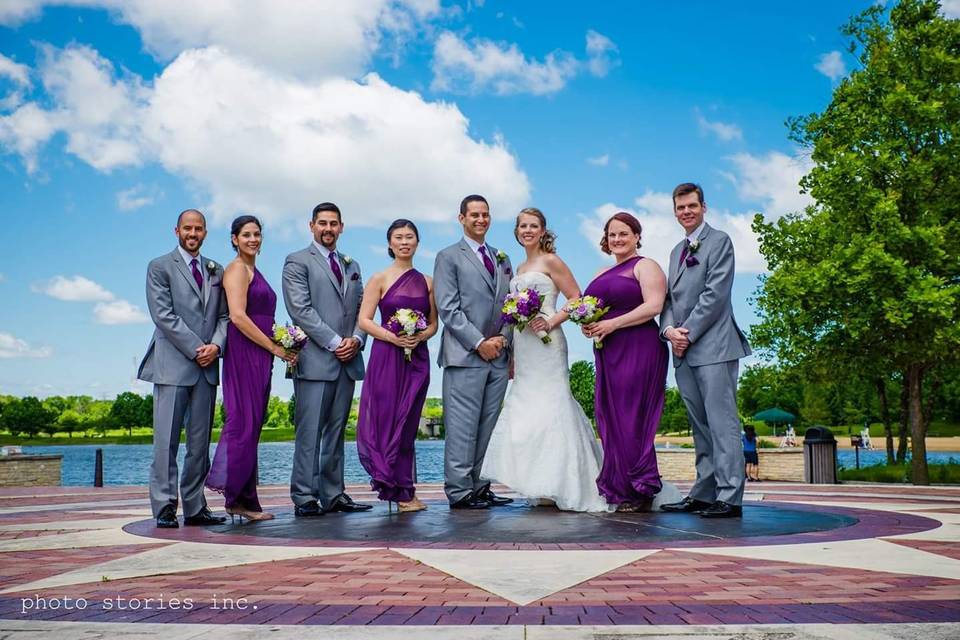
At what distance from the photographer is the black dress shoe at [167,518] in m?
6.47

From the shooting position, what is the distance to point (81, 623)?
3047 mm

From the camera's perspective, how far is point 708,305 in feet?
21.2

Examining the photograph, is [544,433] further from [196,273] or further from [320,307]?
[196,273]

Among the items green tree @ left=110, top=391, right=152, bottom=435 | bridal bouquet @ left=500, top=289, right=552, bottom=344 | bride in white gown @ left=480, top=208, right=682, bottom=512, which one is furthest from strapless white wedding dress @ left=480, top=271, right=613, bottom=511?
green tree @ left=110, top=391, right=152, bottom=435

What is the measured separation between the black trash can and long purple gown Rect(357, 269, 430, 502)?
11968mm

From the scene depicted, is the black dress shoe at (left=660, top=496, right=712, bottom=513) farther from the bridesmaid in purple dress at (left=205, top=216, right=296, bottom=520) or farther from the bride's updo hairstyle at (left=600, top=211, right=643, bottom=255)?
the bridesmaid in purple dress at (left=205, top=216, right=296, bottom=520)

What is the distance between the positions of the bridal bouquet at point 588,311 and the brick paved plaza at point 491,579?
160 centimetres

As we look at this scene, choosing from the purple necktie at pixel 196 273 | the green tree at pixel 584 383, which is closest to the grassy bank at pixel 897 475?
the purple necktie at pixel 196 273

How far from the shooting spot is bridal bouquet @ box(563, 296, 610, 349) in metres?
6.81

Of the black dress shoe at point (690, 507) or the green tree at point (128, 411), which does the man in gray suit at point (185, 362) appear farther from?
the green tree at point (128, 411)

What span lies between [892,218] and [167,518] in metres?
15.1

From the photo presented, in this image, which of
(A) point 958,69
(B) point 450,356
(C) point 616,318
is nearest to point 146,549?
(B) point 450,356

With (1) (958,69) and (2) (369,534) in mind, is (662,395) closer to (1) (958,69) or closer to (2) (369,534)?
(2) (369,534)

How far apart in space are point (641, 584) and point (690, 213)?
3.80 m
